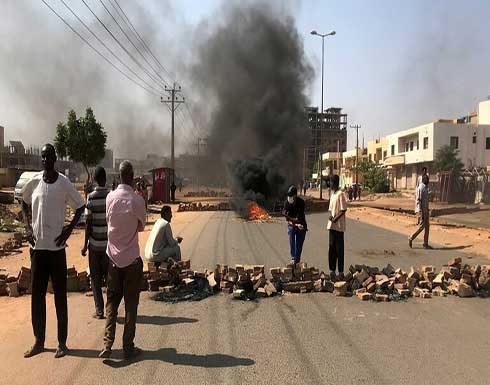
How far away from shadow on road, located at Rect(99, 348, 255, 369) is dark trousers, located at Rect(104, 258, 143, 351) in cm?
15

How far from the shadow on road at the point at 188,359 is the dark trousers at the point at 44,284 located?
24.8 inches

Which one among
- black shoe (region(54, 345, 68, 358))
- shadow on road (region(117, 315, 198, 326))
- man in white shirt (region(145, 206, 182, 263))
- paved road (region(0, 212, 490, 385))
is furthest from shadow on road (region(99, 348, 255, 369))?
man in white shirt (region(145, 206, 182, 263))

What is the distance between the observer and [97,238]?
5.51 metres

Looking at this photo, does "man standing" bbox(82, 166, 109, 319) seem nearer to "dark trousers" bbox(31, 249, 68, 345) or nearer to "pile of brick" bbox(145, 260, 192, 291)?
"dark trousers" bbox(31, 249, 68, 345)

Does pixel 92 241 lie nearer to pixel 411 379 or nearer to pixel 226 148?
pixel 411 379

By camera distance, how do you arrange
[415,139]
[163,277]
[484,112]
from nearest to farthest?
[163,277], [415,139], [484,112]

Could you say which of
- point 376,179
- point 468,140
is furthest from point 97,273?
point 376,179

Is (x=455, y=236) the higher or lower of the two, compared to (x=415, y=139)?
lower

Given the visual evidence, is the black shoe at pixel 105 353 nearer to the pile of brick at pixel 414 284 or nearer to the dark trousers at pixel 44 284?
the dark trousers at pixel 44 284

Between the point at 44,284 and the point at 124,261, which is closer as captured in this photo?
the point at 124,261

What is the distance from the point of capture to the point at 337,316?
5594mm

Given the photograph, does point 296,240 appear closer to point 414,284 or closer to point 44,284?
point 414,284

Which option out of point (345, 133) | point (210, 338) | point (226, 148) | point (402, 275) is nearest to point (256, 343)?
point (210, 338)

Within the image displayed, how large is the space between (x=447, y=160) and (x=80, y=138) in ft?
111
